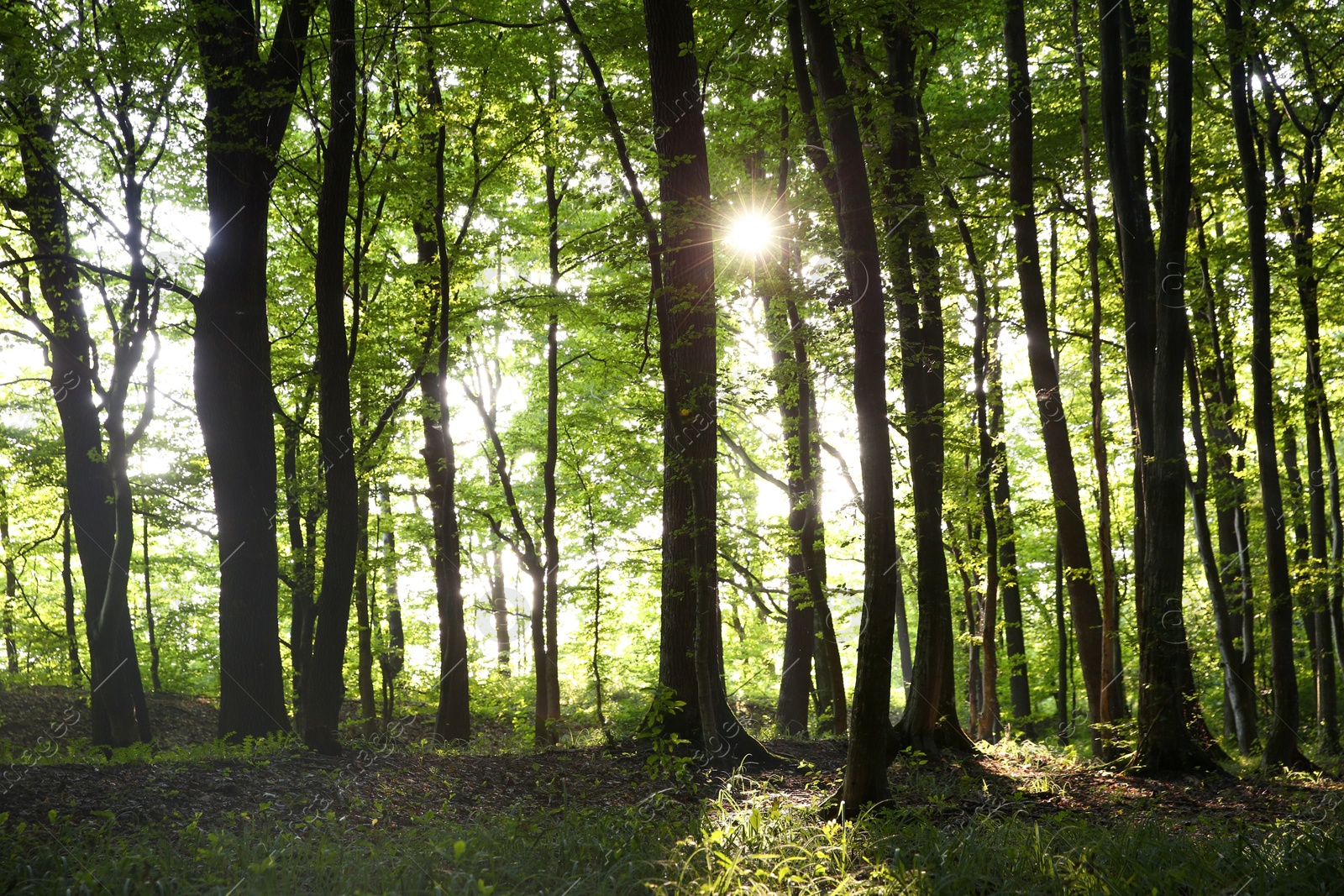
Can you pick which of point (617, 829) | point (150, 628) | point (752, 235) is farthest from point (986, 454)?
point (150, 628)

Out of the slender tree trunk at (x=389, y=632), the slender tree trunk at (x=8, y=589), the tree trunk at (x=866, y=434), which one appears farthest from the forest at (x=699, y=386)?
the slender tree trunk at (x=8, y=589)

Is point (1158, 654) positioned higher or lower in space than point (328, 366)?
lower

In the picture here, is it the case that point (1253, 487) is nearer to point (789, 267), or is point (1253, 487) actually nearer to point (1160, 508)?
point (1160, 508)

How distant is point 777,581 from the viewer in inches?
648

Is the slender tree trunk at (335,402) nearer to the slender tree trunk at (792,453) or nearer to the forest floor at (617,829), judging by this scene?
the forest floor at (617,829)

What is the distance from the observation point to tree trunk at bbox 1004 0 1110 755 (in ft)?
28.7

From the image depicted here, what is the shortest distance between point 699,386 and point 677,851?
3.81 m

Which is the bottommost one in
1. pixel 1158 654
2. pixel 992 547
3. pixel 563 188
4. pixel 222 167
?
pixel 1158 654

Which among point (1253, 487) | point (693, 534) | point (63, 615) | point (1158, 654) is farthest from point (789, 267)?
point (63, 615)

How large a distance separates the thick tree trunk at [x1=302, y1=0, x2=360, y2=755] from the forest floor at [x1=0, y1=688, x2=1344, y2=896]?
2.56 feet

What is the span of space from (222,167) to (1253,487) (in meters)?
14.0

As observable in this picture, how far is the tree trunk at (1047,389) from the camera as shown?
876cm

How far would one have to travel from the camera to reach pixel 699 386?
6949mm

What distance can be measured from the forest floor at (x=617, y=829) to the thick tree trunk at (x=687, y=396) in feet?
2.37
